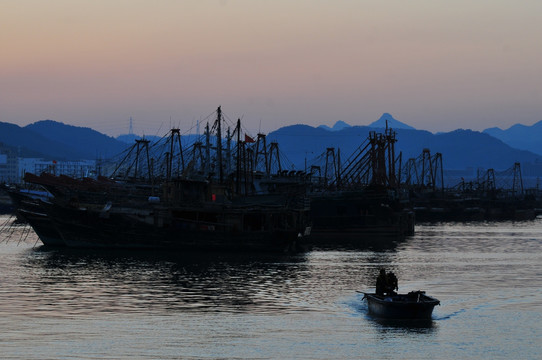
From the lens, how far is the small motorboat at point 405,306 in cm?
4216

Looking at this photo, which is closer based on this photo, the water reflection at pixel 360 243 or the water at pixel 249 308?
the water at pixel 249 308

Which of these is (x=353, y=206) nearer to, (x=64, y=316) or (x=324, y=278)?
(x=324, y=278)

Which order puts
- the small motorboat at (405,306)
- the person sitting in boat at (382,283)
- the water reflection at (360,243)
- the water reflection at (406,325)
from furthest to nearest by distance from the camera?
the water reflection at (360,243)
the person sitting in boat at (382,283)
the small motorboat at (405,306)
the water reflection at (406,325)

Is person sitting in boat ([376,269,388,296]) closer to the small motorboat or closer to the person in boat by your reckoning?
the person in boat

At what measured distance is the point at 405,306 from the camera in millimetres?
42219

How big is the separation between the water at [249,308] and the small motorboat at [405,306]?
2.02 feet

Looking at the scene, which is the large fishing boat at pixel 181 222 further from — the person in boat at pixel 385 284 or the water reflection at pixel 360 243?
the person in boat at pixel 385 284

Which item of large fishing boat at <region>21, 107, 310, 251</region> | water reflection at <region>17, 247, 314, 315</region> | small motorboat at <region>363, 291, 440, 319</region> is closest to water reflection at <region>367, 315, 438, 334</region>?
small motorboat at <region>363, 291, 440, 319</region>

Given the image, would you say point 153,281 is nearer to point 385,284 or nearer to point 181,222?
point 385,284

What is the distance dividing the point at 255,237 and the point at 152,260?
12.4 metres

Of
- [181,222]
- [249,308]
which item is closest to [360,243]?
[181,222]

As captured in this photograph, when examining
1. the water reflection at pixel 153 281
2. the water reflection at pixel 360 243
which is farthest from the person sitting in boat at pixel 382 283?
the water reflection at pixel 360 243

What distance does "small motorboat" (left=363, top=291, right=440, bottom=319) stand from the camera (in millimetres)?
42156

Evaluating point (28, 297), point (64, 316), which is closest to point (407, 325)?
point (64, 316)
